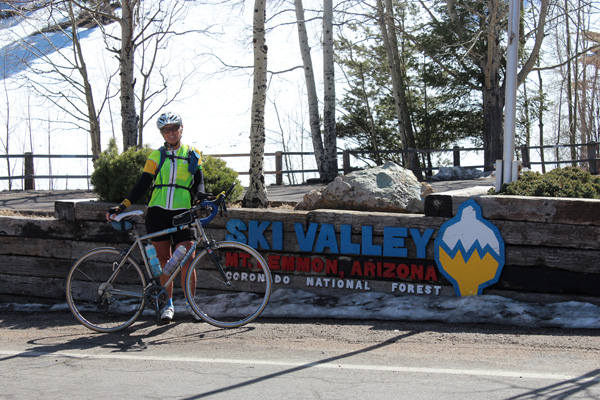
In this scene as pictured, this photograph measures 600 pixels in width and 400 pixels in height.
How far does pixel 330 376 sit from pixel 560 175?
195 inches

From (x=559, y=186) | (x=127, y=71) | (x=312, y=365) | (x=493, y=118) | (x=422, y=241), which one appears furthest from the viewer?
(x=493, y=118)

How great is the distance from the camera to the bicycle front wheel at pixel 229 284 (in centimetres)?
607

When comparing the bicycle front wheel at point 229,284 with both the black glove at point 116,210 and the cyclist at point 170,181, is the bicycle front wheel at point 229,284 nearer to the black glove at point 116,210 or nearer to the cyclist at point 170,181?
the cyclist at point 170,181

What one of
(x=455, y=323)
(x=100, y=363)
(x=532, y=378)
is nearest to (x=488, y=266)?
(x=455, y=323)

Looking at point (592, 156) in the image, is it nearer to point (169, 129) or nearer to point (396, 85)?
point (396, 85)

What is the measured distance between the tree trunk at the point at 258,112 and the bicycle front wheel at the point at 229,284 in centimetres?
198

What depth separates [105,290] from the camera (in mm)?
6254

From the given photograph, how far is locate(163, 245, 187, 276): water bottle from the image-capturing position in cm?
598

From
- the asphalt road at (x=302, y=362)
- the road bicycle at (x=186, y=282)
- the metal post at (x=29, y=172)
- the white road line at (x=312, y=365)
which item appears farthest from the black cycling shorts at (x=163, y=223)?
the metal post at (x=29, y=172)

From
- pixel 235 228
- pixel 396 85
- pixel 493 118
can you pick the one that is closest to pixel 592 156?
pixel 493 118

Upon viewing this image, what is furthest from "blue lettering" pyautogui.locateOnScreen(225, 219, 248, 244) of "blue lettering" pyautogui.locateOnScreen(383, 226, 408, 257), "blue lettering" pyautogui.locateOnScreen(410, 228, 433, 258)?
"blue lettering" pyautogui.locateOnScreen(410, 228, 433, 258)

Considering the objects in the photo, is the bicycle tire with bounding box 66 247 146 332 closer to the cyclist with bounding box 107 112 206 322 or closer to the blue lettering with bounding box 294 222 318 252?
the cyclist with bounding box 107 112 206 322

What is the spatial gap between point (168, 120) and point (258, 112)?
112 inches

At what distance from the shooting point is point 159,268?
6.02 metres
